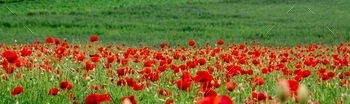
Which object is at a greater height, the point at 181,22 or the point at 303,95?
the point at 303,95

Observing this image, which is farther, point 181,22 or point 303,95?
point 181,22

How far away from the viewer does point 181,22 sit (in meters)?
27.8

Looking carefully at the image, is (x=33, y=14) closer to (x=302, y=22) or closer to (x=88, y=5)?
(x=88, y=5)

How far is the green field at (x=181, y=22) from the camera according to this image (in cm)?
2103

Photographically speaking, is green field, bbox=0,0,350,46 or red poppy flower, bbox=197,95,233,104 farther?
green field, bbox=0,0,350,46

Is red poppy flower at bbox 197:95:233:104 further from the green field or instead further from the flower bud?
the green field

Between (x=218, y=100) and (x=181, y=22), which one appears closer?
(x=218, y=100)

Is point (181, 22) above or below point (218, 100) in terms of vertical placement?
below

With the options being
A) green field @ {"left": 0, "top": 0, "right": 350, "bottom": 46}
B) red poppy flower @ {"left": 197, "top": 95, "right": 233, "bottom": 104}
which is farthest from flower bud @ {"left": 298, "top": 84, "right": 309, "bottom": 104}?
green field @ {"left": 0, "top": 0, "right": 350, "bottom": 46}

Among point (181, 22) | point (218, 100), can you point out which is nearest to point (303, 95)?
point (218, 100)

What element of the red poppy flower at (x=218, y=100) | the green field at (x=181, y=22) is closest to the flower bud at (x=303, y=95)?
the red poppy flower at (x=218, y=100)

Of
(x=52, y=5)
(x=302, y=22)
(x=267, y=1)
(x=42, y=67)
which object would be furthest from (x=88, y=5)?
(x=42, y=67)

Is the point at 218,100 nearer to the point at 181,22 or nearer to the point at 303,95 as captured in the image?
the point at 303,95

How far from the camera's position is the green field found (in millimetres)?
21031
